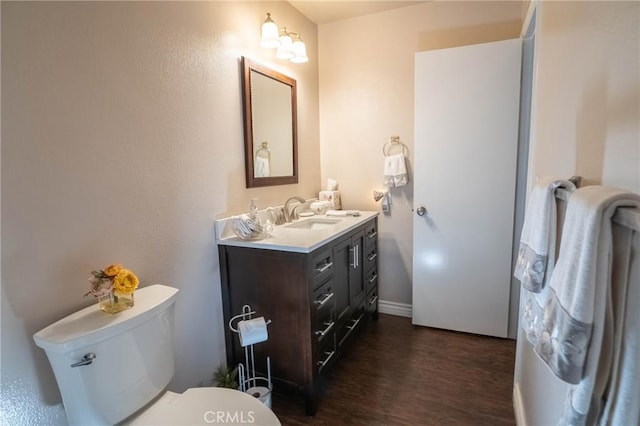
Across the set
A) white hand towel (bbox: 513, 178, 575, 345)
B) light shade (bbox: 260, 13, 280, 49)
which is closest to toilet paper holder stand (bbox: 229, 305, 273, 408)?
white hand towel (bbox: 513, 178, 575, 345)

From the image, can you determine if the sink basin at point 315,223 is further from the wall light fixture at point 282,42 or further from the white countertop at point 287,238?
the wall light fixture at point 282,42

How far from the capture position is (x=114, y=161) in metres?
1.27

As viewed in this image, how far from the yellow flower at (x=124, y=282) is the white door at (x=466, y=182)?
2.01m

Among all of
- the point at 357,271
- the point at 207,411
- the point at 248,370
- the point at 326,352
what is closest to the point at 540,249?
the point at 207,411

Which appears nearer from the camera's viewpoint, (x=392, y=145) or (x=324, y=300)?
(x=324, y=300)

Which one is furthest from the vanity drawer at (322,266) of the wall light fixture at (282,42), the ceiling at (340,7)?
the ceiling at (340,7)

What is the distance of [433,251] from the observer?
2.50 metres

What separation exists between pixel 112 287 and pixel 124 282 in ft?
0.14

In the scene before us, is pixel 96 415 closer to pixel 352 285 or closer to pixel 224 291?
pixel 224 291

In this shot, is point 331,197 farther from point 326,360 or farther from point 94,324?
point 94,324

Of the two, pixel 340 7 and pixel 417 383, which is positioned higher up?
pixel 340 7

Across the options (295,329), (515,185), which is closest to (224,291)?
(295,329)

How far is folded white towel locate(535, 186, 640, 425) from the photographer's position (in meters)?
0.53

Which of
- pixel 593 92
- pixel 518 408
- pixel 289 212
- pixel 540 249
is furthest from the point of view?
pixel 289 212
